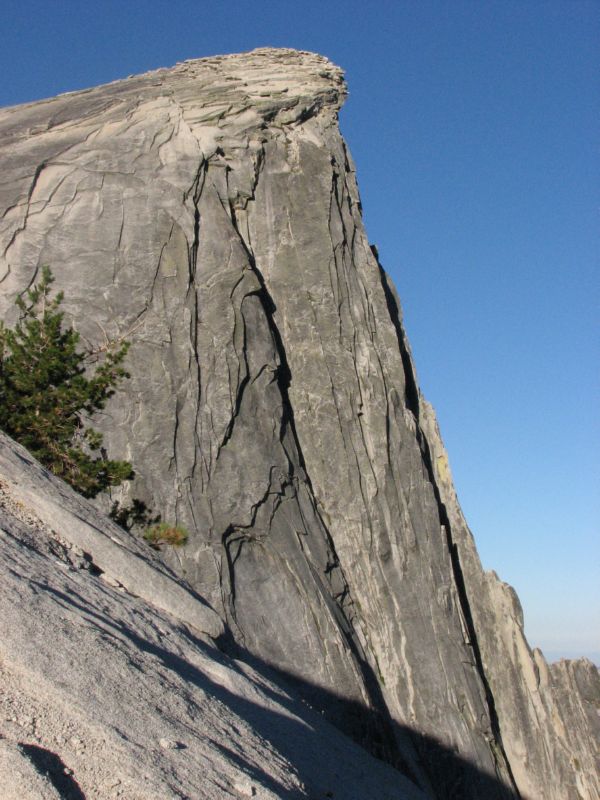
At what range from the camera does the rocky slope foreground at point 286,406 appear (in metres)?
23.8

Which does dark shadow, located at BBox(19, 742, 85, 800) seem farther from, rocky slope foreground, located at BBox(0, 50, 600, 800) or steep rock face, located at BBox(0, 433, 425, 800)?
rocky slope foreground, located at BBox(0, 50, 600, 800)

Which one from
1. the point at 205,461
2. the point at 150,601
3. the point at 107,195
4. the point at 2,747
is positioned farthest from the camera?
the point at 107,195

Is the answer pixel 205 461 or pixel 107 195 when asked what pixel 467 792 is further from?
pixel 107 195

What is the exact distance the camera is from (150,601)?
1021 cm

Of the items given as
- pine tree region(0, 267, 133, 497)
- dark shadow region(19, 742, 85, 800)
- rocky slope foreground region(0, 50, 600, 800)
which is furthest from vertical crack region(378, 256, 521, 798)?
dark shadow region(19, 742, 85, 800)

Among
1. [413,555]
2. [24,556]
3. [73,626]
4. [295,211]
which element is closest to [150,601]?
[24,556]

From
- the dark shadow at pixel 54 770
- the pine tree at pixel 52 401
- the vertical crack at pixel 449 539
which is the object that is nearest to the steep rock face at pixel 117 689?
the dark shadow at pixel 54 770

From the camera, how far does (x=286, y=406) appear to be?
90.1 feet

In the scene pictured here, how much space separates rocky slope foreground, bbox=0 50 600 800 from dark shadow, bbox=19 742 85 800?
1561 cm

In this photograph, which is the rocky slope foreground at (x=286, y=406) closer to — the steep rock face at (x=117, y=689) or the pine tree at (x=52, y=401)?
the pine tree at (x=52, y=401)

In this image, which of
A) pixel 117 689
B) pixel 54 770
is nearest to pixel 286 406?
pixel 117 689

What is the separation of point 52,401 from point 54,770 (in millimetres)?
14055

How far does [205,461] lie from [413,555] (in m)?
7.53

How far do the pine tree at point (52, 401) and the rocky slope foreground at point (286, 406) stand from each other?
426cm
